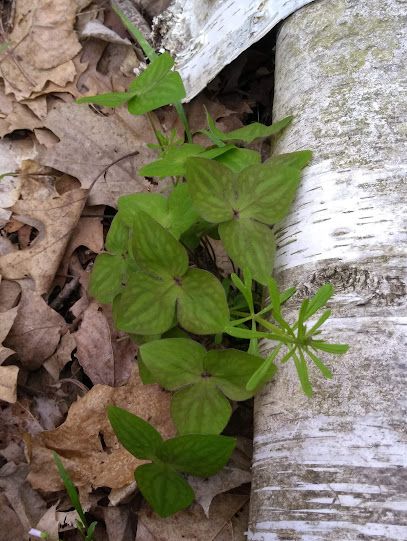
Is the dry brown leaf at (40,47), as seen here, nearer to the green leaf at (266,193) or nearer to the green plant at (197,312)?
the green plant at (197,312)

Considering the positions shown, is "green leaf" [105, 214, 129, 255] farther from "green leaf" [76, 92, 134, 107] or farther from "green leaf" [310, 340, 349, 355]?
"green leaf" [310, 340, 349, 355]

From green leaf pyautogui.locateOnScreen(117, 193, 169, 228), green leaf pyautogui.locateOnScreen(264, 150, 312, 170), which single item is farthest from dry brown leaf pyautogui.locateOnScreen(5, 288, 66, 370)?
green leaf pyautogui.locateOnScreen(264, 150, 312, 170)

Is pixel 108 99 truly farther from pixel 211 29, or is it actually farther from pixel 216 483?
pixel 216 483

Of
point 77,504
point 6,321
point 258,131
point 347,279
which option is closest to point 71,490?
point 77,504

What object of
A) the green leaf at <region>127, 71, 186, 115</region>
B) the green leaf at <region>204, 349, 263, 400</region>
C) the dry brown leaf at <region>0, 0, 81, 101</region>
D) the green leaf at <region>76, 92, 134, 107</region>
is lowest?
the green leaf at <region>204, 349, 263, 400</region>

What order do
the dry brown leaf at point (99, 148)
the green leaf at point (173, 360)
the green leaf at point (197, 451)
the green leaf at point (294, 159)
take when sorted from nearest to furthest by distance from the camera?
1. the green leaf at point (197, 451)
2. the green leaf at point (173, 360)
3. the green leaf at point (294, 159)
4. the dry brown leaf at point (99, 148)

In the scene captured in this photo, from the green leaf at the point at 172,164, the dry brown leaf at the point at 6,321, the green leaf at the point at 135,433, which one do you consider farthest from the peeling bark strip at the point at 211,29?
the green leaf at the point at 135,433
